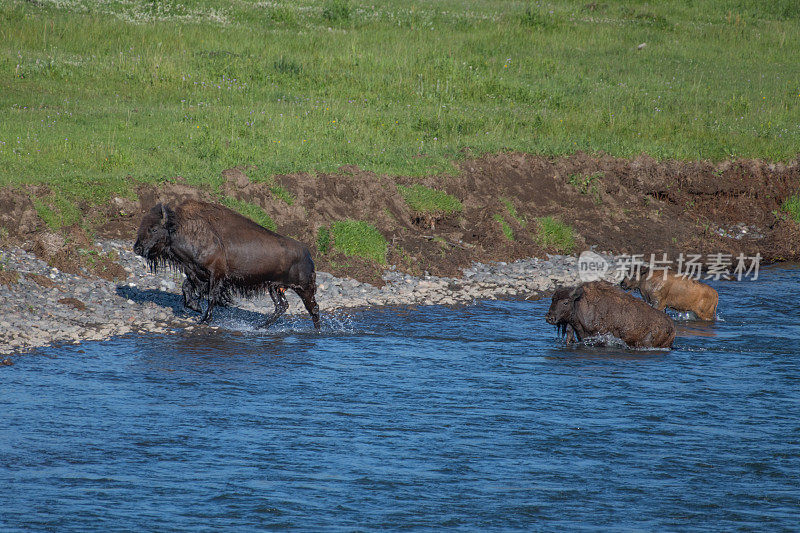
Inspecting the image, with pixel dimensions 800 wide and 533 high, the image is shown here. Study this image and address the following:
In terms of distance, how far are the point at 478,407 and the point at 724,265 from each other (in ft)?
32.5

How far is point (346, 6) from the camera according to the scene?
3216 cm

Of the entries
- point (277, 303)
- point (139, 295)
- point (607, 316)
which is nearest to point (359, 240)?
point (277, 303)

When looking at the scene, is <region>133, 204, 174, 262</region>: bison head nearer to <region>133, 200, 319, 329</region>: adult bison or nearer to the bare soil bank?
<region>133, 200, 319, 329</region>: adult bison

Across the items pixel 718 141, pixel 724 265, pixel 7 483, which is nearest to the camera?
pixel 7 483

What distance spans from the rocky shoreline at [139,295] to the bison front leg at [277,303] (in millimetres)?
409

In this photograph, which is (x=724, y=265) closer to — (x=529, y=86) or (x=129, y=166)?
(x=529, y=86)

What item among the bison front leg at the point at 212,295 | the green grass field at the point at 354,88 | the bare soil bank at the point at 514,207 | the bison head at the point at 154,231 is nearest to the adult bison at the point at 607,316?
the bare soil bank at the point at 514,207

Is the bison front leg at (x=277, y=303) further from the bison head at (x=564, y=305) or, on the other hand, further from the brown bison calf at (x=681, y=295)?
the brown bison calf at (x=681, y=295)

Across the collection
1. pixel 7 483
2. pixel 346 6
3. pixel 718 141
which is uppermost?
pixel 346 6

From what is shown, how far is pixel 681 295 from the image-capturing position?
1462 cm

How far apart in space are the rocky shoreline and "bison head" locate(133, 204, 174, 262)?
103 centimetres

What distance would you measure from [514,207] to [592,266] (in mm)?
2065

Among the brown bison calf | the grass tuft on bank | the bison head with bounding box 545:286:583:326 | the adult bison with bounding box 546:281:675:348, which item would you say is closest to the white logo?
the brown bison calf

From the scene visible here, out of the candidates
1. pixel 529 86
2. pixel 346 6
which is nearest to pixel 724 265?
pixel 529 86
